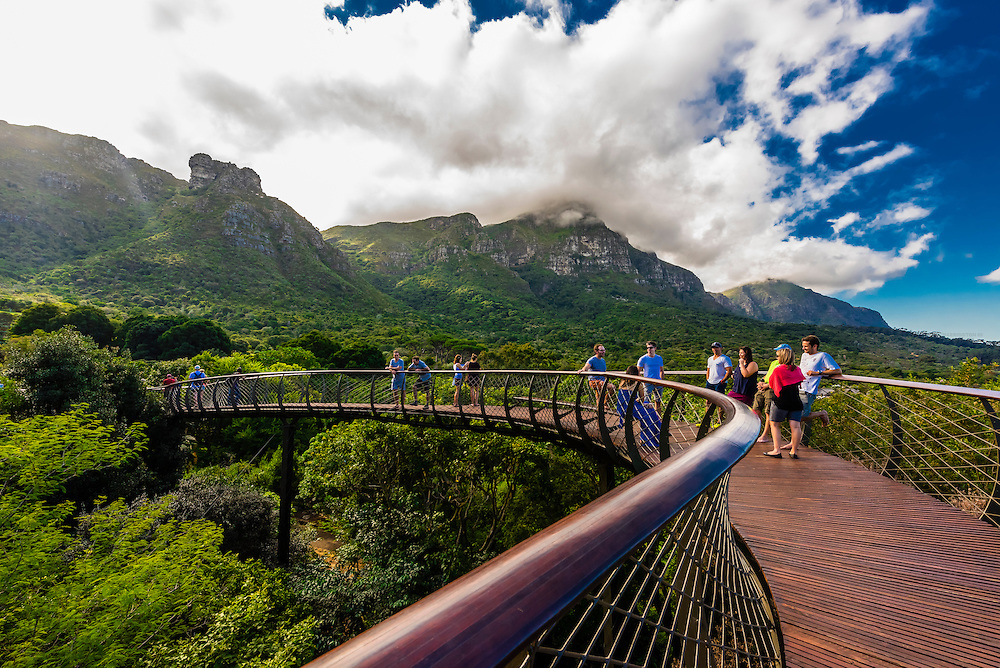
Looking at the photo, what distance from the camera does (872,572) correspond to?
2604 millimetres

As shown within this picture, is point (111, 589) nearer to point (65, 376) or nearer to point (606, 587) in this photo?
point (65, 376)

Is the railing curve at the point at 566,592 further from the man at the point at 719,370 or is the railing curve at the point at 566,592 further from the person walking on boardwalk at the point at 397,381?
the person walking on boardwalk at the point at 397,381

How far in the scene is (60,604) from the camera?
693 cm

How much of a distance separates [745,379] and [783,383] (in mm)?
1005

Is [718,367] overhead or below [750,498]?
overhead

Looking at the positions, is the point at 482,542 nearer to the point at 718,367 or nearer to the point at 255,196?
the point at 718,367

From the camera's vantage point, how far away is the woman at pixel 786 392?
4.59 m

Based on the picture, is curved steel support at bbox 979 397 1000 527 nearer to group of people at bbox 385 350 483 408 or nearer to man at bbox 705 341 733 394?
man at bbox 705 341 733 394

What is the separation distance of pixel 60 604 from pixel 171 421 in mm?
9684

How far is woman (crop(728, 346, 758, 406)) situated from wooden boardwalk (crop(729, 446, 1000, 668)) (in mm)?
1618

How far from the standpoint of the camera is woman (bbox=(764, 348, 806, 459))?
459 cm

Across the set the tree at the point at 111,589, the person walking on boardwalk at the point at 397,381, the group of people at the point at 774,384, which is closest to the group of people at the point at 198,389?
the tree at the point at 111,589

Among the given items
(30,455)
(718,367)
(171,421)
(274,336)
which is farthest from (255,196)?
(718,367)

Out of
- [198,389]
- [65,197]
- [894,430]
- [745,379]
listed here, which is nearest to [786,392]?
[745,379]
